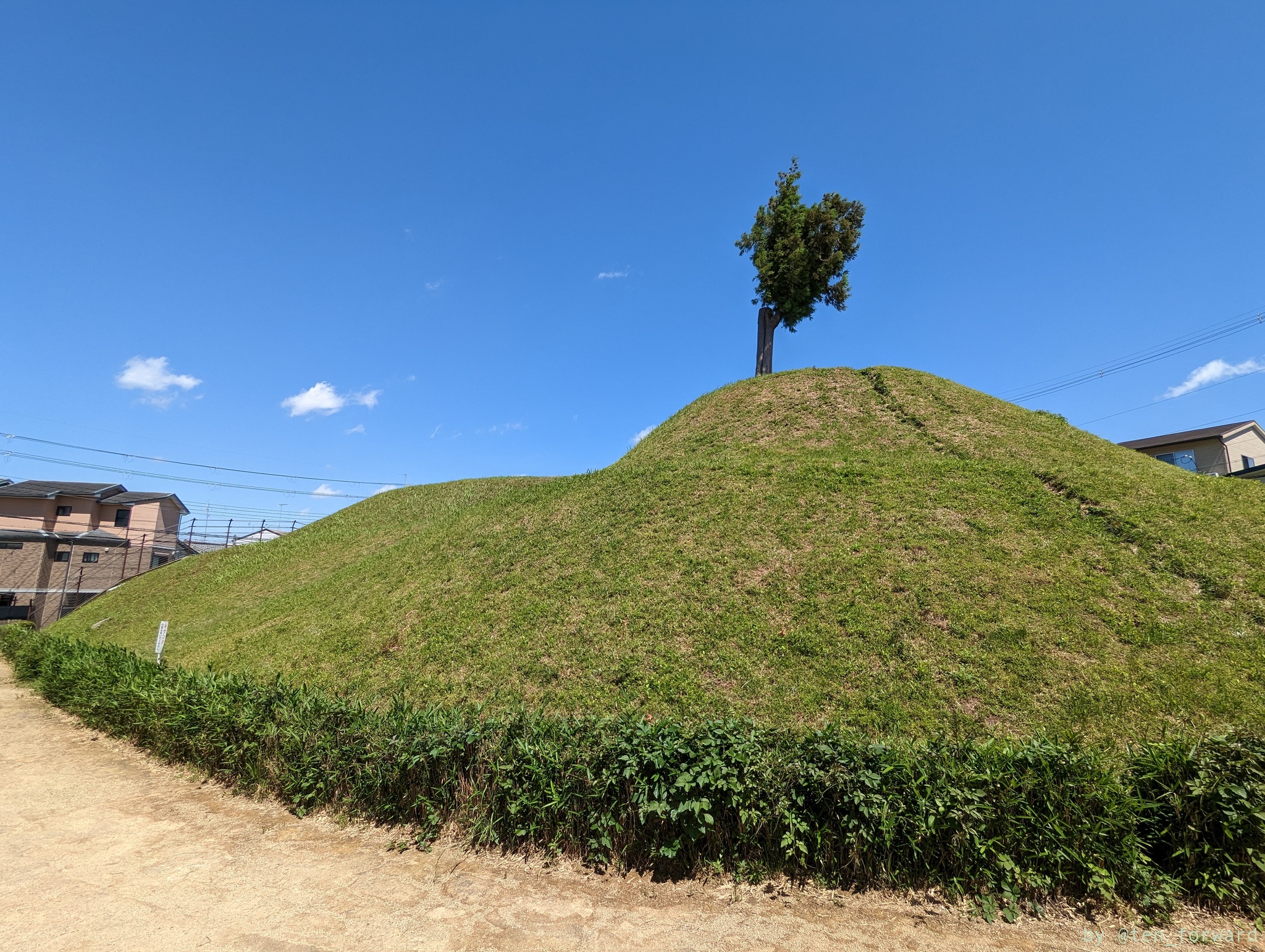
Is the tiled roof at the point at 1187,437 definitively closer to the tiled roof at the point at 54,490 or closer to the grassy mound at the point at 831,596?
the tiled roof at the point at 54,490

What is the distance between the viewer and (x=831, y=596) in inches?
431

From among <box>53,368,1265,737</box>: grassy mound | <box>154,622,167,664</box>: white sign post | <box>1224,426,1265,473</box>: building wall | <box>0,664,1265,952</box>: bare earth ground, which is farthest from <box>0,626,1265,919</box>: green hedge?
<box>1224,426,1265,473</box>: building wall

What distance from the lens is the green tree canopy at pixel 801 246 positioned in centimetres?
2970

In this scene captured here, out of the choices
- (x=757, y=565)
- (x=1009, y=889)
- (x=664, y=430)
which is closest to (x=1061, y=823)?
(x=1009, y=889)

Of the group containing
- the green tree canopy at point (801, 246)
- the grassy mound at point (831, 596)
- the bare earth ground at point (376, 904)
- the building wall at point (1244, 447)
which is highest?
the green tree canopy at point (801, 246)

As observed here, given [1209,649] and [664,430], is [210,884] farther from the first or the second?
[664,430]

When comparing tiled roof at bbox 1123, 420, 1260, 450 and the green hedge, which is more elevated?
tiled roof at bbox 1123, 420, 1260, 450

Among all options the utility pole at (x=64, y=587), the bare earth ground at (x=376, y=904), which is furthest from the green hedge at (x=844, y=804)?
the utility pole at (x=64, y=587)

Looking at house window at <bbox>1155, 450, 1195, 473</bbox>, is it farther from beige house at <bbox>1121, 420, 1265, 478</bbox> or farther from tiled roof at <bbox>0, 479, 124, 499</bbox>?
tiled roof at <bbox>0, 479, 124, 499</bbox>

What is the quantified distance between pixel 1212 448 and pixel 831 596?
148 feet

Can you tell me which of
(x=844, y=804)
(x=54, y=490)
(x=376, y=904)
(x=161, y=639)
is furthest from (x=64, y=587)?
(x=844, y=804)

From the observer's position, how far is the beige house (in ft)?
127

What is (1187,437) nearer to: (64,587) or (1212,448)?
(1212,448)

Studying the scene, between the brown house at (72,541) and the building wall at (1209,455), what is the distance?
2649 inches
